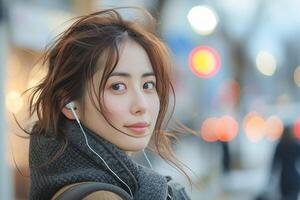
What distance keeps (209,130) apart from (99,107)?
A: 13457mm

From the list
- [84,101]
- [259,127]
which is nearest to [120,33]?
[84,101]

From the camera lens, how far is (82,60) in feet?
6.88

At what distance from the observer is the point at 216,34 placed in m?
16.5

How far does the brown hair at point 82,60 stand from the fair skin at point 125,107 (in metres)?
0.02

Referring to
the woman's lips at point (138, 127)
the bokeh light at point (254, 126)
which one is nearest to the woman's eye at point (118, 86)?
the woman's lips at point (138, 127)

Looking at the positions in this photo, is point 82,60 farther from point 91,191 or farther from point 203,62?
point 203,62

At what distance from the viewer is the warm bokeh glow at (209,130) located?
1458 cm

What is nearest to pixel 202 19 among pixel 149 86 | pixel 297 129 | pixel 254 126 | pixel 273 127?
pixel 273 127

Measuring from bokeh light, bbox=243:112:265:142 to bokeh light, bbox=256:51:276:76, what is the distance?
3.60 meters

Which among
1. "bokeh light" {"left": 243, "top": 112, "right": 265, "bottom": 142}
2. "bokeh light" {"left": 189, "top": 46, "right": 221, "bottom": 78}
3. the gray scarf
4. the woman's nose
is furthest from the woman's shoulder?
"bokeh light" {"left": 243, "top": 112, "right": 265, "bottom": 142}

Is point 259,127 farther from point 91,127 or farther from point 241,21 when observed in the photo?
point 91,127

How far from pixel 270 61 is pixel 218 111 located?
33.4 ft

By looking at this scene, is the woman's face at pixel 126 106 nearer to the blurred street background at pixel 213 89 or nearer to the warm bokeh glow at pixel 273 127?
the blurred street background at pixel 213 89

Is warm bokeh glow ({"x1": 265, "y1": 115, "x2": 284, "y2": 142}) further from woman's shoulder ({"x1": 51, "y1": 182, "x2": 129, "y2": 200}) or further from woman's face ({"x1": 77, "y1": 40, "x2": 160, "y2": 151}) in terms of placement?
woman's shoulder ({"x1": 51, "y1": 182, "x2": 129, "y2": 200})
